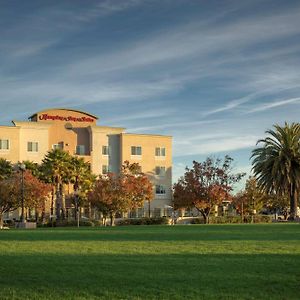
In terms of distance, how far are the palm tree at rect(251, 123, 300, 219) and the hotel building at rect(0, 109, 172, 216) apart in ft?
82.7

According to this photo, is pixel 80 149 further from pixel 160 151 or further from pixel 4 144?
pixel 160 151

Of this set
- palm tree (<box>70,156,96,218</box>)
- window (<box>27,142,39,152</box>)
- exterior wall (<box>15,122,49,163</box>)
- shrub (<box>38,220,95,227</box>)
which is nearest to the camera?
shrub (<box>38,220,95,227</box>)

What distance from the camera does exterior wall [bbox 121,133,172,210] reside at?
94.4m

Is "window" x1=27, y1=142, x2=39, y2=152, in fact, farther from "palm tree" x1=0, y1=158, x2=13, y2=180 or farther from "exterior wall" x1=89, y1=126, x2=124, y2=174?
"palm tree" x1=0, y1=158, x2=13, y2=180

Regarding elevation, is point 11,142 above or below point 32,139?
below

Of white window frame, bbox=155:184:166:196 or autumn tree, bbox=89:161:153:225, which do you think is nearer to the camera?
autumn tree, bbox=89:161:153:225

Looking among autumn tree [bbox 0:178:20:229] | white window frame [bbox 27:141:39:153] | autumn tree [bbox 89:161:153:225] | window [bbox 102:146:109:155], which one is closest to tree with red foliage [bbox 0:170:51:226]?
autumn tree [bbox 0:178:20:229]

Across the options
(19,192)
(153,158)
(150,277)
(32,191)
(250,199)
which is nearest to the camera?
(150,277)

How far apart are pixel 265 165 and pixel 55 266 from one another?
2372 inches

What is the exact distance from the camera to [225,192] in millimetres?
71812

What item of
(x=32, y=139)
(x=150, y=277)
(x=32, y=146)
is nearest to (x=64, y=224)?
(x=32, y=146)

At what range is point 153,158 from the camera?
317 feet

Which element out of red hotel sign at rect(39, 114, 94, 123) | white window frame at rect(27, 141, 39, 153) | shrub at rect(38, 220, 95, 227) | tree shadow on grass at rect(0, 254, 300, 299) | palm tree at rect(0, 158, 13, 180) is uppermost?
red hotel sign at rect(39, 114, 94, 123)

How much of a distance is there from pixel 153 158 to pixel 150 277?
83.6 meters
